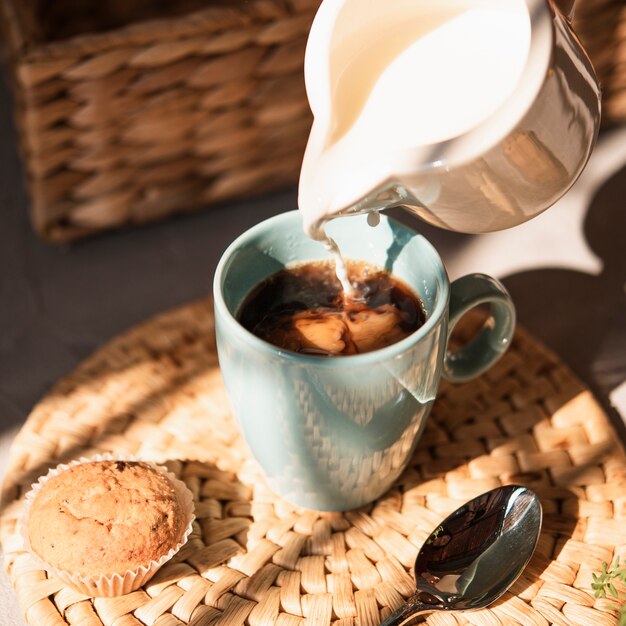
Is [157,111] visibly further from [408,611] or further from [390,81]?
[408,611]

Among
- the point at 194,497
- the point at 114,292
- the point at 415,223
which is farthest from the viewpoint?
the point at 415,223

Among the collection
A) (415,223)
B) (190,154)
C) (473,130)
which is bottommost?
(415,223)

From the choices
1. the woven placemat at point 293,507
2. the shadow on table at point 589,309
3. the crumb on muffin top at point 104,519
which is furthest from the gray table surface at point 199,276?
the crumb on muffin top at point 104,519

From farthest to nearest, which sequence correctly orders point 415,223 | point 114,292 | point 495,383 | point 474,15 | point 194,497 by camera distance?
point 415,223, point 114,292, point 495,383, point 194,497, point 474,15

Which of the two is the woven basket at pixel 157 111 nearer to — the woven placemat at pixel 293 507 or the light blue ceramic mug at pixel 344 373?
the woven placemat at pixel 293 507

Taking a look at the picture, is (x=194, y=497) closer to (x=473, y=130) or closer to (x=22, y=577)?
(x=22, y=577)

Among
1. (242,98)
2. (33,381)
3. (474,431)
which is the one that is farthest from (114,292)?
(474,431)

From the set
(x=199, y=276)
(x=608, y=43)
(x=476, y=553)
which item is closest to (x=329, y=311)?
(x=476, y=553)
